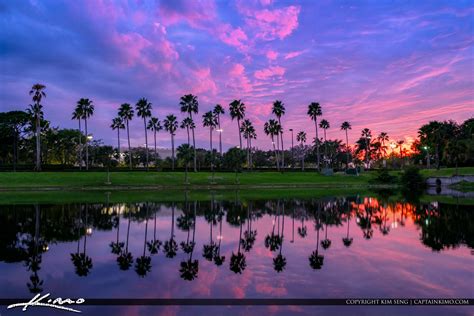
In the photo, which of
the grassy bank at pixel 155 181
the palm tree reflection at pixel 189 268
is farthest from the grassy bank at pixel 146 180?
the palm tree reflection at pixel 189 268

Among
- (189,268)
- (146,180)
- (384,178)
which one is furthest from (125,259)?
(384,178)

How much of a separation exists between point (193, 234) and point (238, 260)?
698 centimetres

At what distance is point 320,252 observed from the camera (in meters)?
16.8

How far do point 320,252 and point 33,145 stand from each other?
427ft

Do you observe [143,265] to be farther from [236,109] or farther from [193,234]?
[236,109]

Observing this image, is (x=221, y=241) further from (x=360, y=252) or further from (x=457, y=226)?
(x=457, y=226)

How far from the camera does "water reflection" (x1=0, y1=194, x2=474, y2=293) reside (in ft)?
49.6

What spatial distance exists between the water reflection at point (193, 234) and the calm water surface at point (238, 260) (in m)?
0.07

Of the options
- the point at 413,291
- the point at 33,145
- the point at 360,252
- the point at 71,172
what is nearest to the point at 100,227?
the point at 360,252

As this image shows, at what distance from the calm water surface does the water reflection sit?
7 cm

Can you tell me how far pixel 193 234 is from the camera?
2175 cm
